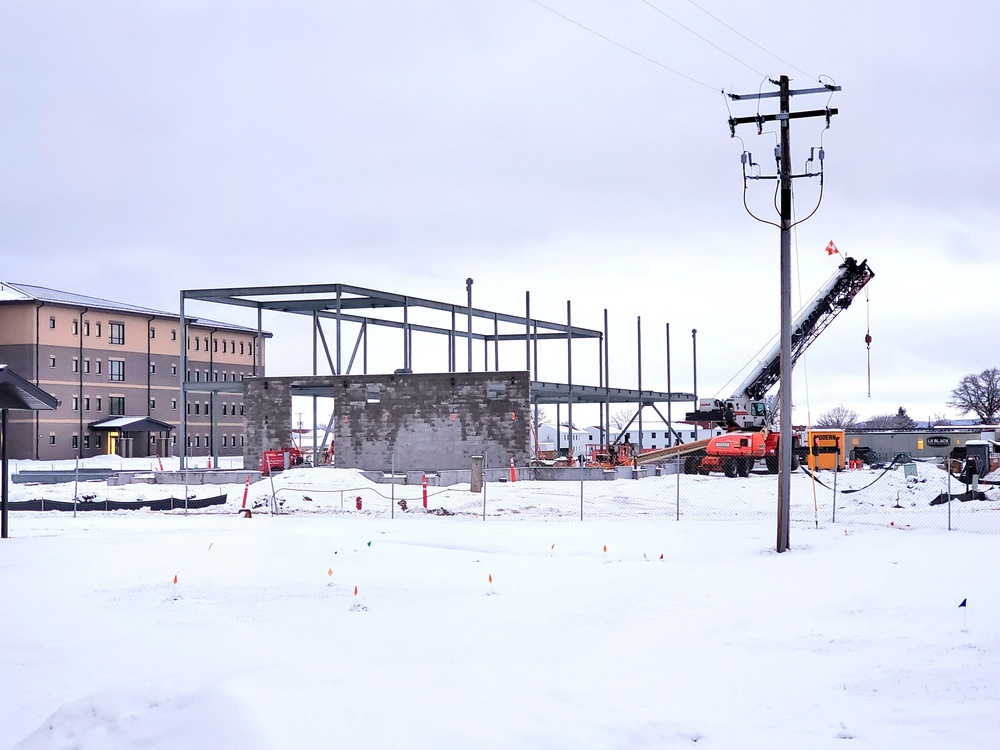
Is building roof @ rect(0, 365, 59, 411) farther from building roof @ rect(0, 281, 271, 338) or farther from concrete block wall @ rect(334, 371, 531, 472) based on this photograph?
building roof @ rect(0, 281, 271, 338)

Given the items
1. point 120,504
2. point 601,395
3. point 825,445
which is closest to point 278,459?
point 120,504

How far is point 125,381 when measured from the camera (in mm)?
80438

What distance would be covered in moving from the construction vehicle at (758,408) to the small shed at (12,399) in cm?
2887

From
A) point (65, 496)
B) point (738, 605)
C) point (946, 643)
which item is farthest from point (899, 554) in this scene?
point (65, 496)

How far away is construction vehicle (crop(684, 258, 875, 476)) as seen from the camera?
4416 centimetres

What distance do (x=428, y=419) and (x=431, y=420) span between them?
0.43 feet

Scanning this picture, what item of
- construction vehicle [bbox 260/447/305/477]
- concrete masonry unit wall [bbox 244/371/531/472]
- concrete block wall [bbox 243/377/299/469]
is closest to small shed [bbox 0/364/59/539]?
construction vehicle [bbox 260/447/305/477]

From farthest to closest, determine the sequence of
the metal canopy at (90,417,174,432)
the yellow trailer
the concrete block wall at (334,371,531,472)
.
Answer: the metal canopy at (90,417,174,432)
the yellow trailer
the concrete block wall at (334,371,531,472)

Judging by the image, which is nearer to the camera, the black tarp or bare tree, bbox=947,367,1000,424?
the black tarp

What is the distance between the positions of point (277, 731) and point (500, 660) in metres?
3.31

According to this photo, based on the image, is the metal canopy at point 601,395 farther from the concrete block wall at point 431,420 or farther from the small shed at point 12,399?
the small shed at point 12,399

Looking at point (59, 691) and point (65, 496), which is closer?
point (59, 691)

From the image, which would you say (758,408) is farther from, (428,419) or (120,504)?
(120,504)

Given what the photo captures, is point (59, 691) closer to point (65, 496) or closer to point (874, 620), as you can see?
point (874, 620)
